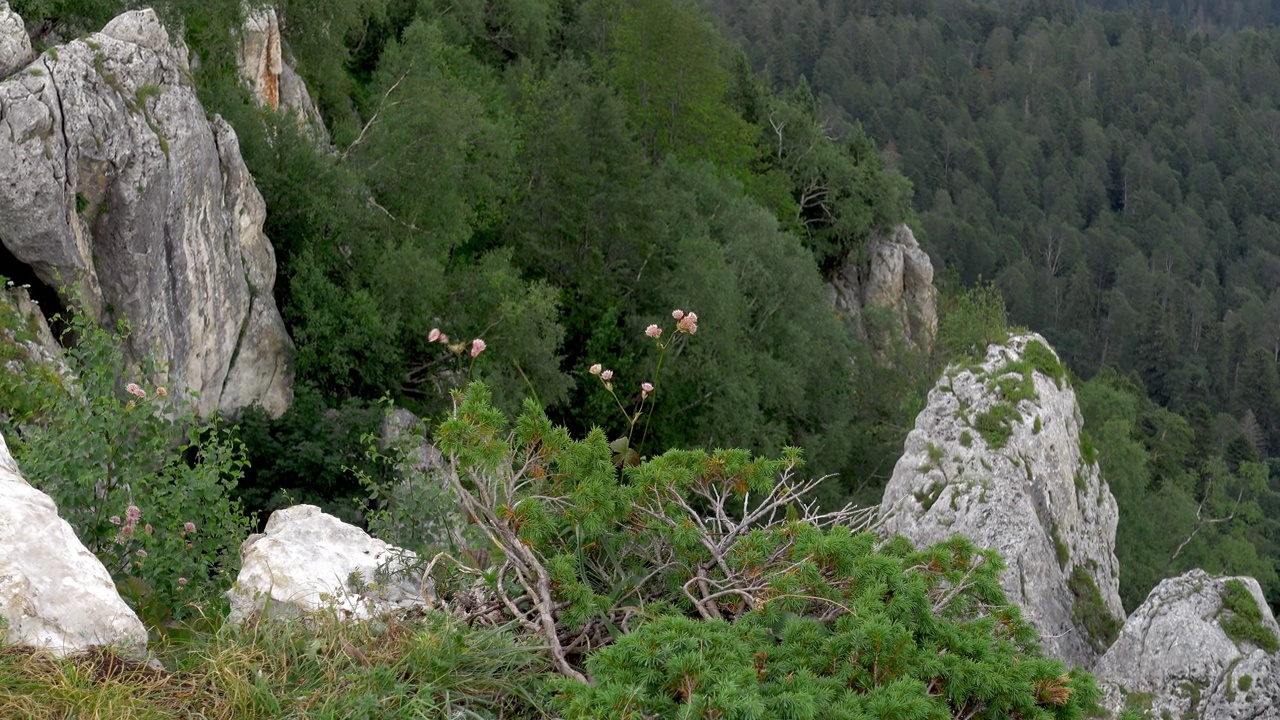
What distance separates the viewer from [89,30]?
60.4 ft

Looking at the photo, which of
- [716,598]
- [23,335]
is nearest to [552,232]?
[23,335]

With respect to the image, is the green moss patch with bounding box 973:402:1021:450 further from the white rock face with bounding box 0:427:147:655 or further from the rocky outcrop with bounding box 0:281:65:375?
the white rock face with bounding box 0:427:147:655

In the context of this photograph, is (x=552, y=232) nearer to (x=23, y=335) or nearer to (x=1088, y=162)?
(x=23, y=335)

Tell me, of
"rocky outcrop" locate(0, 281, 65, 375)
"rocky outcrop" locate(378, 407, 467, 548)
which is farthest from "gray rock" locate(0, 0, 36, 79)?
"rocky outcrop" locate(378, 407, 467, 548)

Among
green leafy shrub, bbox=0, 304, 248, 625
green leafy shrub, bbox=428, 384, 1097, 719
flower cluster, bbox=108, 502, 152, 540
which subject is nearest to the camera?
green leafy shrub, bbox=428, 384, 1097, 719

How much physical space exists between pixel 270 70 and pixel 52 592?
2081cm

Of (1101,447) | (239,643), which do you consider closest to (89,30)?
(239,643)

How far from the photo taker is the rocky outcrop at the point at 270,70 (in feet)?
75.0

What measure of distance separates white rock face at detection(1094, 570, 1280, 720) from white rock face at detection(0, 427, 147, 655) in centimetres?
740

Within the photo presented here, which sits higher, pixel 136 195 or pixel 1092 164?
pixel 136 195

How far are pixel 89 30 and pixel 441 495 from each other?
47.8 feet

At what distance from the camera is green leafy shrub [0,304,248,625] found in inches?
244

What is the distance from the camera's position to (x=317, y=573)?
606cm

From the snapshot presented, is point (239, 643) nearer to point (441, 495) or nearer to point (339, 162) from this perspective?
point (441, 495)
